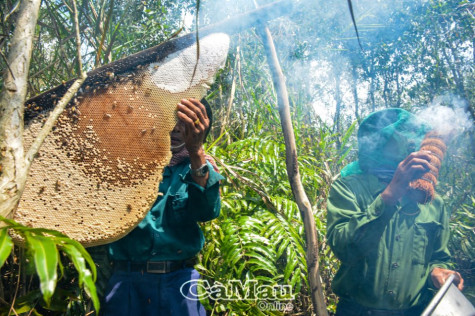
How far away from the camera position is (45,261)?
2.44 feet

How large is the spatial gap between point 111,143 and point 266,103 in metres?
3.07

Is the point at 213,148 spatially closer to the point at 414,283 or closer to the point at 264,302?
the point at 264,302

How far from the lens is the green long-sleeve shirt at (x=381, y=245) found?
1968 mm

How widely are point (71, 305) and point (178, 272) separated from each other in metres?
1.08

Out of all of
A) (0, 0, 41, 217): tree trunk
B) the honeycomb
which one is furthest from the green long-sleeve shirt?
(0, 0, 41, 217): tree trunk

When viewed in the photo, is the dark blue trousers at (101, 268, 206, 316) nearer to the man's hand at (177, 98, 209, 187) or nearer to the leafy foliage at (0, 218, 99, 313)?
the man's hand at (177, 98, 209, 187)

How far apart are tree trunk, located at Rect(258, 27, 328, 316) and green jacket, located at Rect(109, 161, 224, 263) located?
450 millimetres

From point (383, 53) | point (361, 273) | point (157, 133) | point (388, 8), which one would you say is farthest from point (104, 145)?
point (383, 53)

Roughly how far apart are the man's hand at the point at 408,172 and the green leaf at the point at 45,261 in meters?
1.68

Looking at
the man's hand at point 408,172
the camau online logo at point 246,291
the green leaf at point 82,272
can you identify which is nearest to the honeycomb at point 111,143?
the green leaf at point 82,272

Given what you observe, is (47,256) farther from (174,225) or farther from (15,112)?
(174,225)

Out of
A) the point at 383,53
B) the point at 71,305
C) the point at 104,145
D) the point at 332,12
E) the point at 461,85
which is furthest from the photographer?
the point at 383,53

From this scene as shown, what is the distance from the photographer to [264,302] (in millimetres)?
2645

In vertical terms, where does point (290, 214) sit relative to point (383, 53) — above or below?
below
